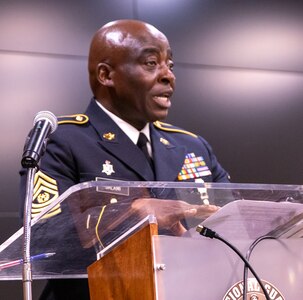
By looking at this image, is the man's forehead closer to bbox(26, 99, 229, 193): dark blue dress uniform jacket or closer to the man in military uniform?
the man in military uniform

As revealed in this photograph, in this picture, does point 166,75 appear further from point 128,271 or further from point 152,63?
point 128,271

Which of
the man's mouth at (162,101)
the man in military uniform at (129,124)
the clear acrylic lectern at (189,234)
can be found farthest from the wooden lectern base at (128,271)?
the man's mouth at (162,101)

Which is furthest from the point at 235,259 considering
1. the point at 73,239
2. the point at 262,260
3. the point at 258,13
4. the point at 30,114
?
the point at 258,13

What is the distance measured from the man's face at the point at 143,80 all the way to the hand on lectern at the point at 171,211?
880mm

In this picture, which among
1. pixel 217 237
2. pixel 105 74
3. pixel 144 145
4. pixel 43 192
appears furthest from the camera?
pixel 105 74

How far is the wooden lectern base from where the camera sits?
120 cm

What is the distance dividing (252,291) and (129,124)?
3.18 feet

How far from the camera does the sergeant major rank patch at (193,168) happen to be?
6.84 ft

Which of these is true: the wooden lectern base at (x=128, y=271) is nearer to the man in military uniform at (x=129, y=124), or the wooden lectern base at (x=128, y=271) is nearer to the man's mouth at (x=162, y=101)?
the man in military uniform at (x=129, y=124)

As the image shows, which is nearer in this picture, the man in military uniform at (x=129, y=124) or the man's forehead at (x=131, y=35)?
the man in military uniform at (x=129, y=124)

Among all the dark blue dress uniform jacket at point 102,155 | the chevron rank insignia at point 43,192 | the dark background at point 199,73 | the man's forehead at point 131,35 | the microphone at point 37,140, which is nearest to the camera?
the microphone at point 37,140

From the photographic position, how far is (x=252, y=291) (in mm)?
1254

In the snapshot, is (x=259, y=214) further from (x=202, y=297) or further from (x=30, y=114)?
(x=30, y=114)

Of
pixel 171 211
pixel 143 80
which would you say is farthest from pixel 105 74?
pixel 171 211
